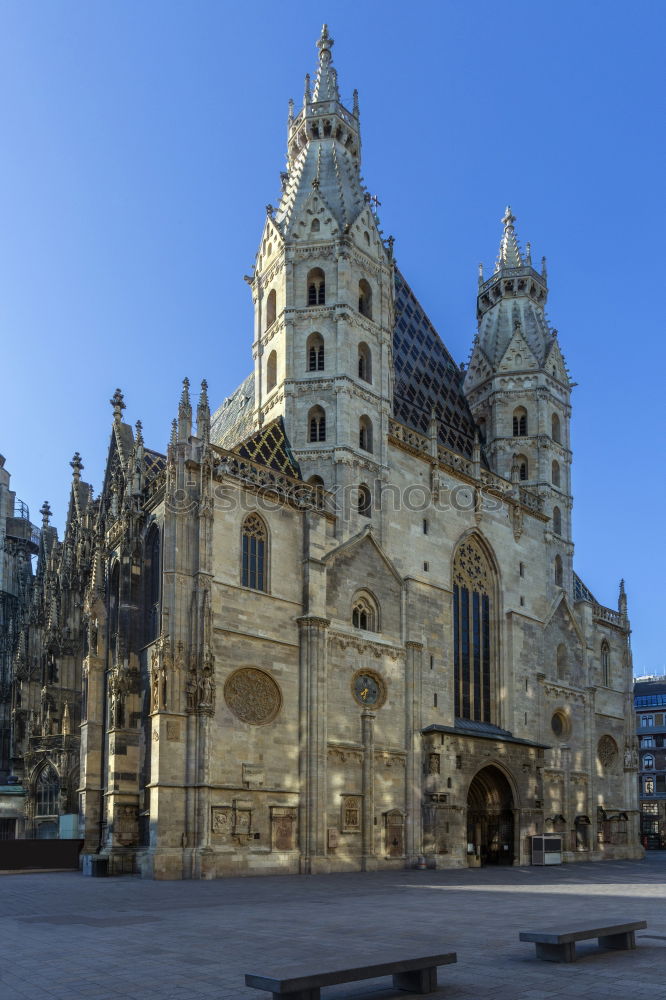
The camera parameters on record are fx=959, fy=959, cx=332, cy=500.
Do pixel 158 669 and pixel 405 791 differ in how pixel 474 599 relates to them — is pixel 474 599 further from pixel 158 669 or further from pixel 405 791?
pixel 158 669

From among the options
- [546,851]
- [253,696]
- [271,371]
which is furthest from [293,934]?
[271,371]

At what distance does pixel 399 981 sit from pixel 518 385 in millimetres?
43046

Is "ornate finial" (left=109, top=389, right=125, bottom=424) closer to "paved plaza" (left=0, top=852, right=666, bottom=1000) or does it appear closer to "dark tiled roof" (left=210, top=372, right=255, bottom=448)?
"dark tiled roof" (left=210, top=372, right=255, bottom=448)

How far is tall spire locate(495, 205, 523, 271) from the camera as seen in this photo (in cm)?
5491

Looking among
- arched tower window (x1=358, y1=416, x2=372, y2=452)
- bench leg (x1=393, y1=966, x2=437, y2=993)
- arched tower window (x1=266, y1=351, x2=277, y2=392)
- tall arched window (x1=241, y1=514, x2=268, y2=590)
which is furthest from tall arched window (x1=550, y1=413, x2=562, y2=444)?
bench leg (x1=393, y1=966, x2=437, y2=993)

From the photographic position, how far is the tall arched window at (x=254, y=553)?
34.1 m

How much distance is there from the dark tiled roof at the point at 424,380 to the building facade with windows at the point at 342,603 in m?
0.20

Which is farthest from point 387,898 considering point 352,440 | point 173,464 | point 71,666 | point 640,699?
point 640,699

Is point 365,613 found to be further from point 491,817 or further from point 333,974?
point 333,974

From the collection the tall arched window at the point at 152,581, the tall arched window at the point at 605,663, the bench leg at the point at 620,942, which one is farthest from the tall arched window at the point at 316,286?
the bench leg at the point at 620,942

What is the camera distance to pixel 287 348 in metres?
40.3

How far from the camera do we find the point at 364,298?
140ft

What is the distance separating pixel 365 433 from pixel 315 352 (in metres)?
4.07

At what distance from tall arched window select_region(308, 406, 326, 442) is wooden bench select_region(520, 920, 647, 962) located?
28391 mm
